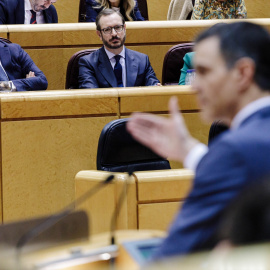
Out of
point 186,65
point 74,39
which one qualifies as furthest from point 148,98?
point 74,39

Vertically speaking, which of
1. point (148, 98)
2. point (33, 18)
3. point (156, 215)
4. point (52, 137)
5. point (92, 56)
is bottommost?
point (156, 215)

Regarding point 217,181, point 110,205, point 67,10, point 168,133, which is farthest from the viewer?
point 67,10

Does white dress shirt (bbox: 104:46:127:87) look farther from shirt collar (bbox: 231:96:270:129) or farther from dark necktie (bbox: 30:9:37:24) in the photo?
shirt collar (bbox: 231:96:270:129)

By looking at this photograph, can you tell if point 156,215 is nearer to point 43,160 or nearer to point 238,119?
point 43,160

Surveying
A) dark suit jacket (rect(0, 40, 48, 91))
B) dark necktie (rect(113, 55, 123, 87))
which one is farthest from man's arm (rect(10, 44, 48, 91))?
dark necktie (rect(113, 55, 123, 87))

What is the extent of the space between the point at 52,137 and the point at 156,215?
1.56ft

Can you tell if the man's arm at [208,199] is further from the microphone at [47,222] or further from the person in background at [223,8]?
the person in background at [223,8]

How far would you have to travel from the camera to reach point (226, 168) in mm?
532

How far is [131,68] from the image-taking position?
218 centimetres

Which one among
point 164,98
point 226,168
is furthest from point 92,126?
point 226,168

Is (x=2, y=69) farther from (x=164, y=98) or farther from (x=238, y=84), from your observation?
(x=238, y=84)

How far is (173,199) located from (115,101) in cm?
48

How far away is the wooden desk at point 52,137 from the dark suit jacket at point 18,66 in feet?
1.26

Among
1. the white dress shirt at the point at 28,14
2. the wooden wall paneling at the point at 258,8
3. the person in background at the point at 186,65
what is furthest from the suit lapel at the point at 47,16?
the wooden wall paneling at the point at 258,8
